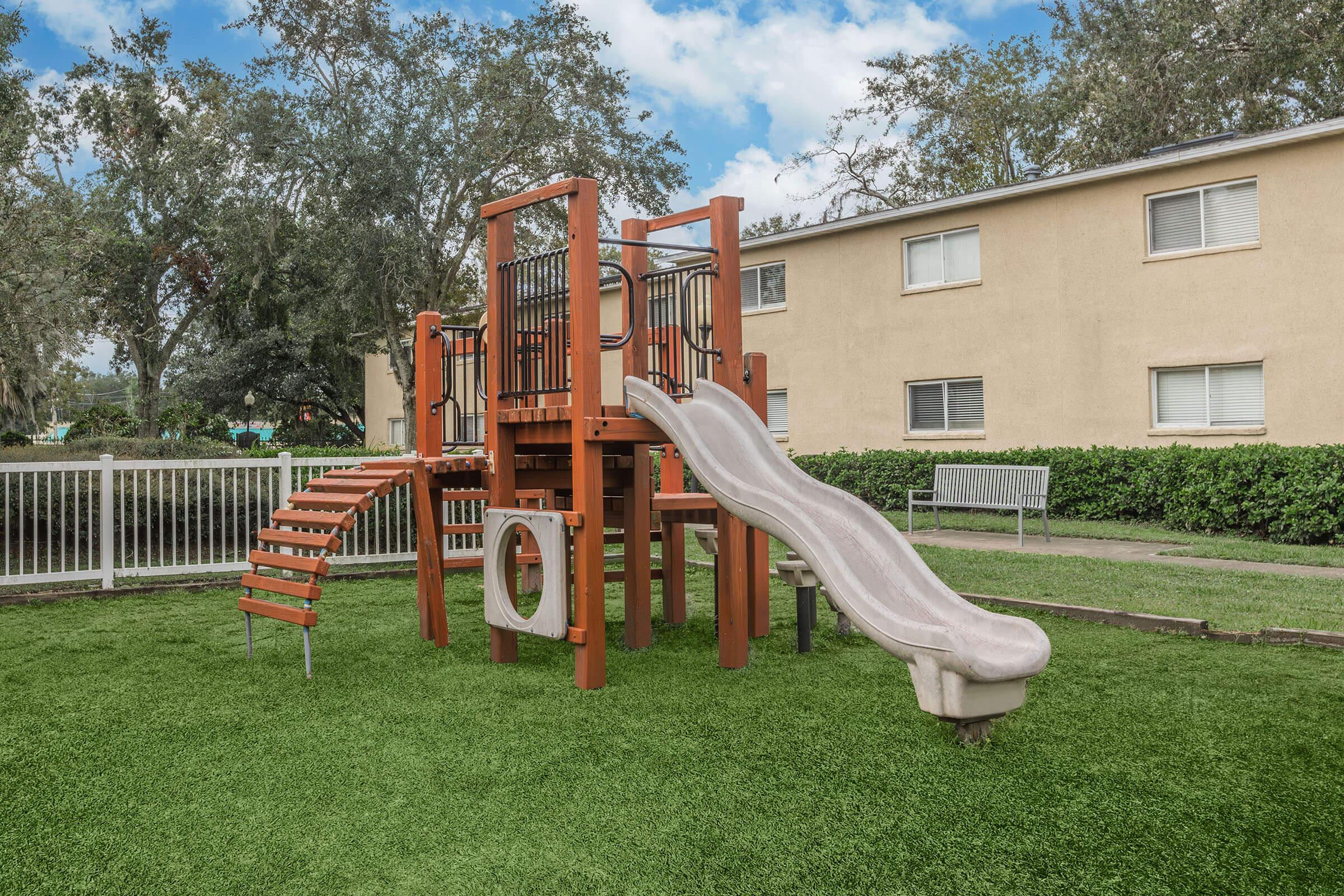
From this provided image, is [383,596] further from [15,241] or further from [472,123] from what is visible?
[472,123]

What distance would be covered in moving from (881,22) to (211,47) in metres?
20.6

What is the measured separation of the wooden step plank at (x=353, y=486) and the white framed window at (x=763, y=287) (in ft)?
47.4

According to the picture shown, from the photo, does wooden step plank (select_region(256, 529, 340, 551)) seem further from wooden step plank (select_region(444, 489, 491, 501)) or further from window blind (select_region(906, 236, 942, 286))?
window blind (select_region(906, 236, 942, 286))

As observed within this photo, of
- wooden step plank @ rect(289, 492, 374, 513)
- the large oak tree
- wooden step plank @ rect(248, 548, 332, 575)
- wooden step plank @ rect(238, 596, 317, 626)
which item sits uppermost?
the large oak tree

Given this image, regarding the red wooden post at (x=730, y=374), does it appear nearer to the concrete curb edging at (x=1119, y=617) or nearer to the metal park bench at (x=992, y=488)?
the concrete curb edging at (x=1119, y=617)

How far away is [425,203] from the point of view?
2433 centimetres

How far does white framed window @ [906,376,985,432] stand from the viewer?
17297 millimetres

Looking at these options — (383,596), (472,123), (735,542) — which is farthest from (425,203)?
(735,542)

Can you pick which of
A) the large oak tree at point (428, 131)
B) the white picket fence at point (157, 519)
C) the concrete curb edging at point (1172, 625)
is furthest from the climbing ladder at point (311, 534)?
the large oak tree at point (428, 131)

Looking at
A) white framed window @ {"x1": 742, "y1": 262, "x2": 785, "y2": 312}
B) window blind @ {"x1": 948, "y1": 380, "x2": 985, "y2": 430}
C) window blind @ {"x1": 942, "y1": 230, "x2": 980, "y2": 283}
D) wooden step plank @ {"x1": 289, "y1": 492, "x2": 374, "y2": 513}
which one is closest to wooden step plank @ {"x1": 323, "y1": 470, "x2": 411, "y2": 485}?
wooden step plank @ {"x1": 289, "y1": 492, "x2": 374, "y2": 513}

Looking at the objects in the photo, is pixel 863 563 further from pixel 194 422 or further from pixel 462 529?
pixel 194 422

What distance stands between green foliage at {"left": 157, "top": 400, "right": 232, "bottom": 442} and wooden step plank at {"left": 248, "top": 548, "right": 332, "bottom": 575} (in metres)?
25.6

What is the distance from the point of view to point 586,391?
5.55 metres

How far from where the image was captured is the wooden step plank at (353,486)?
6117 millimetres
